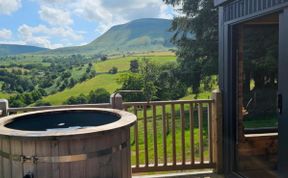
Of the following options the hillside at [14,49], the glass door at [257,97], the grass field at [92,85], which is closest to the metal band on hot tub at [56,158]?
the glass door at [257,97]

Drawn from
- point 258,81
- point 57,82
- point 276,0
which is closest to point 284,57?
point 276,0

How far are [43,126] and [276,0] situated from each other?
2653 mm

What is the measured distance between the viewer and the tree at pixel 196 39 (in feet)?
37.8

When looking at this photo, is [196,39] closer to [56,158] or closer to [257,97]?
[257,97]

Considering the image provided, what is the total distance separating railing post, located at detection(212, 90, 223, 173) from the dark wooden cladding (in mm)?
1037

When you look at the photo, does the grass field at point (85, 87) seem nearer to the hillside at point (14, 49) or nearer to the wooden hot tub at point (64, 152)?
the wooden hot tub at point (64, 152)

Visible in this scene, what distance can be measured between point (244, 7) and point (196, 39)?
9.06 m

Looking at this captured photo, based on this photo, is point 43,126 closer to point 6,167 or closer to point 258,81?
point 6,167

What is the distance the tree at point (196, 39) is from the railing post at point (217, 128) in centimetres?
758

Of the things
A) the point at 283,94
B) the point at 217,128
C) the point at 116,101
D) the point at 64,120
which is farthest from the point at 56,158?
the point at 217,128

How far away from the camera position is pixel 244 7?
341 cm

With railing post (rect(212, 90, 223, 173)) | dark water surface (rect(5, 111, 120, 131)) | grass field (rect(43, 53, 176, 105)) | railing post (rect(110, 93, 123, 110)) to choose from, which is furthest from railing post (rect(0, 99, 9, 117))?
grass field (rect(43, 53, 176, 105))

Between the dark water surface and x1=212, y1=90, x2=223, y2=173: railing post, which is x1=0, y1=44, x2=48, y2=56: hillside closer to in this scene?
the dark water surface

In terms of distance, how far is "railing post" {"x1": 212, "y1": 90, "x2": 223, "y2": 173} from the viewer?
13.4 ft
